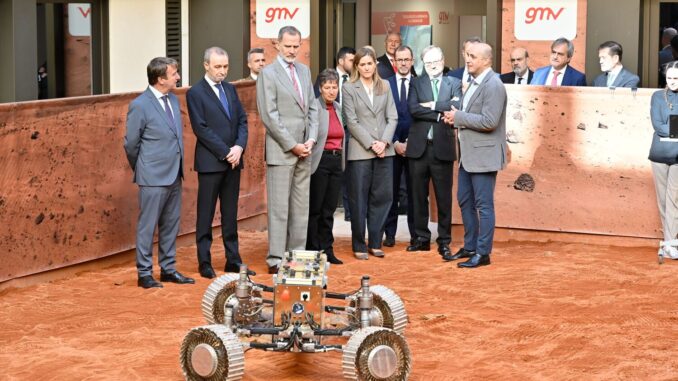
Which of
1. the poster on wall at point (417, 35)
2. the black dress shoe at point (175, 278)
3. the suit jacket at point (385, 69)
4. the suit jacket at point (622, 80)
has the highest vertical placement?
the poster on wall at point (417, 35)

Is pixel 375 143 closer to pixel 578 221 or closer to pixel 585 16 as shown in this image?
pixel 578 221

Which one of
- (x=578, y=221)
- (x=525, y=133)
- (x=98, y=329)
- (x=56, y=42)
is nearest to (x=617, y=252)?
(x=578, y=221)

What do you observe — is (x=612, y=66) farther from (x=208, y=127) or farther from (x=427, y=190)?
(x=208, y=127)

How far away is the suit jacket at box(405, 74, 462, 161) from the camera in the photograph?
1296 cm

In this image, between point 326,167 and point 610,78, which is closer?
point 326,167

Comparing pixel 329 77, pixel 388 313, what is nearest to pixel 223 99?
pixel 329 77

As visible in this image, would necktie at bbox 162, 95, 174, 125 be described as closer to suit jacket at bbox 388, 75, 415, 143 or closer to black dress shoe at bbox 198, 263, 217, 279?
black dress shoe at bbox 198, 263, 217, 279

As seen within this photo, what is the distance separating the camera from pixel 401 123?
13500 millimetres

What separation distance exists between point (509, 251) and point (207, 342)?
5.88 metres

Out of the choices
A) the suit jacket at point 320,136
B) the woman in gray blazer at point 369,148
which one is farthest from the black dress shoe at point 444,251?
the suit jacket at point 320,136

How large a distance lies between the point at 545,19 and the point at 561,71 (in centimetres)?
134

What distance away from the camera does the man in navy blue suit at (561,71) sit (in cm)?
1410

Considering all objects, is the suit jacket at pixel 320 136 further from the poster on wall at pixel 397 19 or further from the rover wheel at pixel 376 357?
the poster on wall at pixel 397 19

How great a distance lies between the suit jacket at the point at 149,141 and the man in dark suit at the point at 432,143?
268cm
